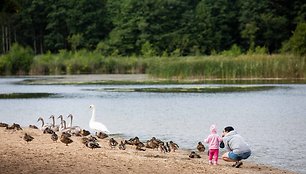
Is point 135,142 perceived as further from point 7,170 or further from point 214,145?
point 7,170

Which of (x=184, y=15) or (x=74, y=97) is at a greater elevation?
(x=184, y=15)

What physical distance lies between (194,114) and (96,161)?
14860 mm

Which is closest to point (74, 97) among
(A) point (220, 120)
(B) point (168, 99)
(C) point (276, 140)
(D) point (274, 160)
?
(B) point (168, 99)

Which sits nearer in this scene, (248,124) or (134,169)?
(134,169)

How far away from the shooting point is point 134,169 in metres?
14.2

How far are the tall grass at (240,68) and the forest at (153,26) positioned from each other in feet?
82.1

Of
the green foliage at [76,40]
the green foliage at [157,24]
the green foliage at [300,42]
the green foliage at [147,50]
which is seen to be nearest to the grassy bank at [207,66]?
the green foliage at [300,42]

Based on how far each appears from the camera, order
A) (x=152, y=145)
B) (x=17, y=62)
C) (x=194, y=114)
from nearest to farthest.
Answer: (x=152, y=145)
(x=194, y=114)
(x=17, y=62)

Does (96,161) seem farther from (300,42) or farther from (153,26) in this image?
(153,26)

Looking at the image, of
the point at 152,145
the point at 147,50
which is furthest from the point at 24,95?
the point at 147,50

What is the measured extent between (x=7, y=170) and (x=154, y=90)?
104 ft

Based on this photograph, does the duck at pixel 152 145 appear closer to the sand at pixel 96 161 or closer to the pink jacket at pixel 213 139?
the sand at pixel 96 161

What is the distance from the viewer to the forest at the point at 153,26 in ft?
283

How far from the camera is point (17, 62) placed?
71.4 meters
